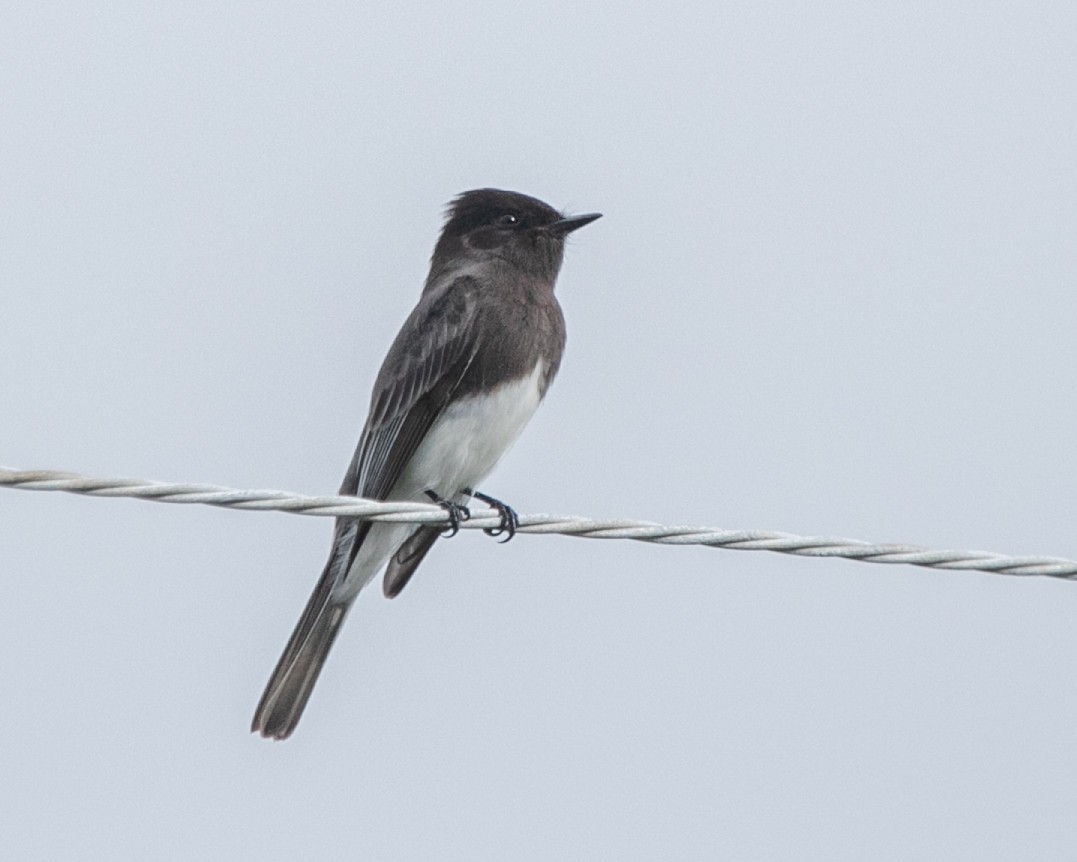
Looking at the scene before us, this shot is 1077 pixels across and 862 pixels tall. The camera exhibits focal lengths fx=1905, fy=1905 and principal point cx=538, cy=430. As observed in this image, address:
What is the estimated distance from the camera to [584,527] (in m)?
4.94

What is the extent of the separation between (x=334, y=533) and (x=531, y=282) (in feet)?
4.32

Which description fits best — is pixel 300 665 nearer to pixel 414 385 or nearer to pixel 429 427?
pixel 429 427

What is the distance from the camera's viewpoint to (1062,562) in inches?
188

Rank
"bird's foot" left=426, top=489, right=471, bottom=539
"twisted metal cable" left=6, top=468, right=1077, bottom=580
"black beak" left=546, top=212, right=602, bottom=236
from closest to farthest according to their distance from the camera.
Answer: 1. "twisted metal cable" left=6, top=468, right=1077, bottom=580
2. "bird's foot" left=426, top=489, right=471, bottom=539
3. "black beak" left=546, top=212, right=602, bottom=236

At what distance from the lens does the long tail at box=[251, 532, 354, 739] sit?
725 cm

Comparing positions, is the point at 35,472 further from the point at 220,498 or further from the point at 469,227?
the point at 469,227

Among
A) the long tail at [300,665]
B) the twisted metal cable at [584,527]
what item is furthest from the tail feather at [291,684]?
the twisted metal cable at [584,527]

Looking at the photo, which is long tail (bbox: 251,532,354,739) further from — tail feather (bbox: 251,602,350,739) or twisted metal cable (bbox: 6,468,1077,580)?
twisted metal cable (bbox: 6,468,1077,580)

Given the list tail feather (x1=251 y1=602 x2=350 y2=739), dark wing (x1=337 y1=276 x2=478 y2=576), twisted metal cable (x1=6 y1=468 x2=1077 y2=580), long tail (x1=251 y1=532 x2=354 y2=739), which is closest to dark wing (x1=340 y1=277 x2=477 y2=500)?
dark wing (x1=337 y1=276 x2=478 y2=576)

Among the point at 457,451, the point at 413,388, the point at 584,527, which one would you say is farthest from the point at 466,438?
the point at 584,527

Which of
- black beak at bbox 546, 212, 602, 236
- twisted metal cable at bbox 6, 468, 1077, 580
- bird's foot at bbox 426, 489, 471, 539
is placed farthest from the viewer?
black beak at bbox 546, 212, 602, 236

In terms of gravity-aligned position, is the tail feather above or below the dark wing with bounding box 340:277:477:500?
below

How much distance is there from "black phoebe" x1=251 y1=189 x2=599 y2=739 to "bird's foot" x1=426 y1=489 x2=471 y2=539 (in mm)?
15

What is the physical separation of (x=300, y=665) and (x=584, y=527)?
264 centimetres
